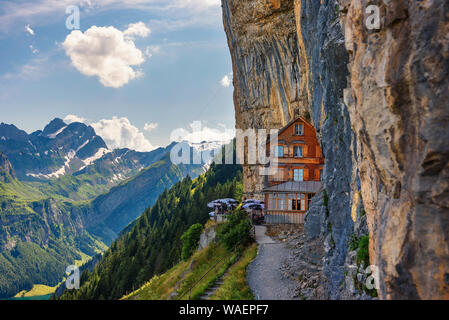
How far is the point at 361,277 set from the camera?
535 inches

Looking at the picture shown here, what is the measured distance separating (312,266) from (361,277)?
9074 millimetres

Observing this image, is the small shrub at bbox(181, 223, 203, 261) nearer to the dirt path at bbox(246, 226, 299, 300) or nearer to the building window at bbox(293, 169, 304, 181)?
the building window at bbox(293, 169, 304, 181)

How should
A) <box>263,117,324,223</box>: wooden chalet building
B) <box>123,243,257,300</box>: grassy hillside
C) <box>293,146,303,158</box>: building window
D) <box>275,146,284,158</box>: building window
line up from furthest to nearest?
<box>275,146,284,158</box>: building window < <box>293,146,303,158</box>: building window < <box>263,117,324,223</box>: wooden chalet building < <box>123,243,257,300</box>: grassy hillside

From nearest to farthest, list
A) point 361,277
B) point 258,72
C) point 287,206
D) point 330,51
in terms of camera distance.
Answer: point 361,277 < point 330,51 < point 287,206 < point 258,72

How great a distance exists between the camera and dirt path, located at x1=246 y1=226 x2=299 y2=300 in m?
21.3

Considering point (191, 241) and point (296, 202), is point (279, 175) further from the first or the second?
point (191, 241)

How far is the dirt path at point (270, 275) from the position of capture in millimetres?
21280

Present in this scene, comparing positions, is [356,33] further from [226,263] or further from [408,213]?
[226,263]

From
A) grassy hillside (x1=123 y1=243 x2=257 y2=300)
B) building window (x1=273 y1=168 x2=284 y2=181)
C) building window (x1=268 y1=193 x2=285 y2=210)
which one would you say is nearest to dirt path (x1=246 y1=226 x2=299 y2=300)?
grassy hillside (x1=123 y1=243 x2=257 y2=300)

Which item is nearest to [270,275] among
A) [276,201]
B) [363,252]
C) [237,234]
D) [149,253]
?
[237,234]

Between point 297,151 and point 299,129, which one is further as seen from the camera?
point 299,129

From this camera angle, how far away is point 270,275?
77.7ft
